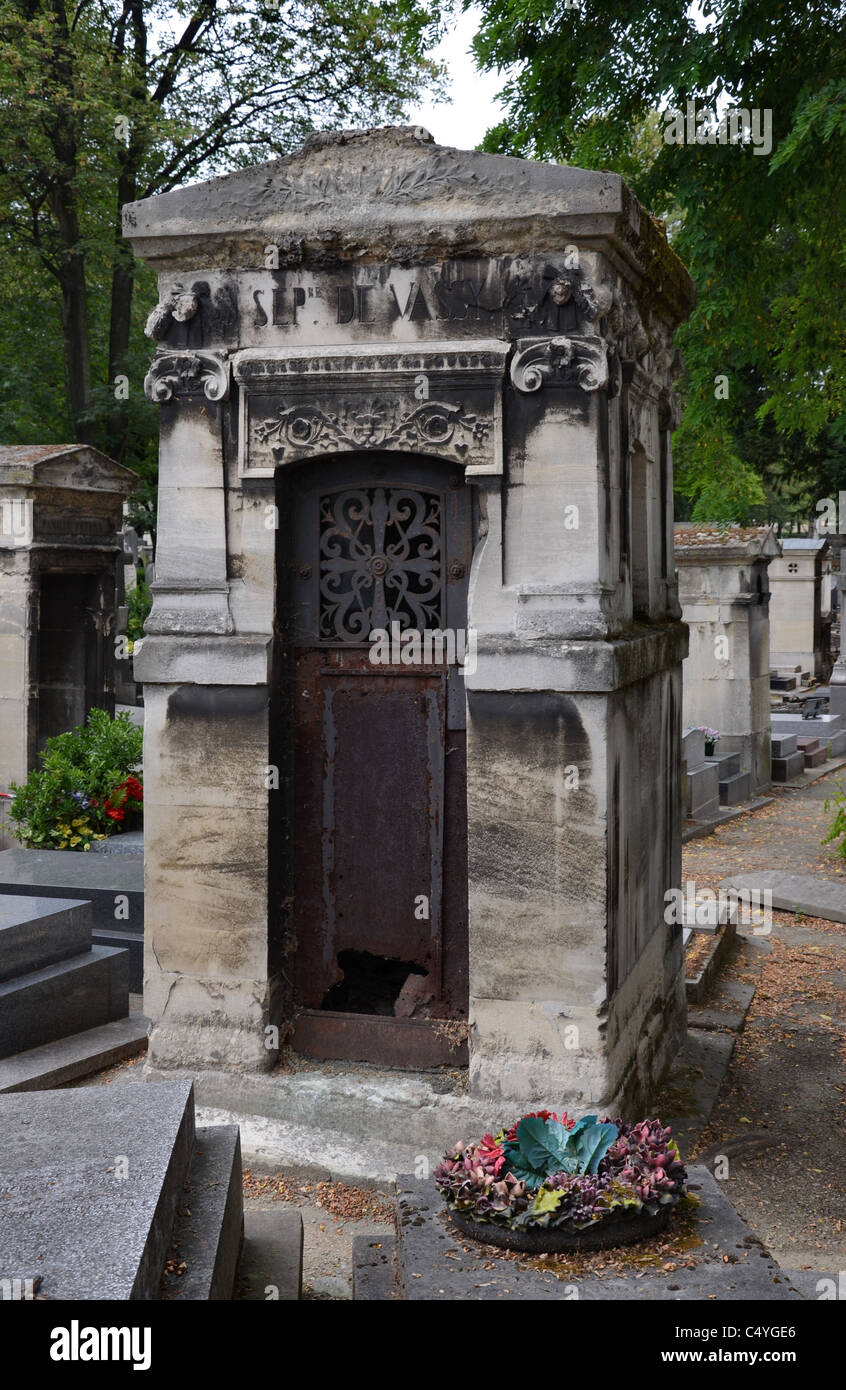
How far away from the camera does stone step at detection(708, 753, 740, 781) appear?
15.6 metres

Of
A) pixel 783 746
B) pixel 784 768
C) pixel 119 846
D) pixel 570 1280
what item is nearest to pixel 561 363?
pixel 570 1280

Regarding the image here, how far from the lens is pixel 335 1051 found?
5.76 m

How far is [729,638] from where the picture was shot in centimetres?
1659

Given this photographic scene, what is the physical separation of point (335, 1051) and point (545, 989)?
1091mm

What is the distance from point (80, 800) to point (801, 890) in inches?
244

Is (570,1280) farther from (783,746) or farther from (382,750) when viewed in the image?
(783,746)

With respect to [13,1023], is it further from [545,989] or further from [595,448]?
[595,448]

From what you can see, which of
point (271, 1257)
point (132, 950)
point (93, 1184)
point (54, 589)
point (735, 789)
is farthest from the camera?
point (735, 789)

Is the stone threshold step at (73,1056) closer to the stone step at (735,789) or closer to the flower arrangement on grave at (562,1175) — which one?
the flower arrangement on grave at (562,1175)

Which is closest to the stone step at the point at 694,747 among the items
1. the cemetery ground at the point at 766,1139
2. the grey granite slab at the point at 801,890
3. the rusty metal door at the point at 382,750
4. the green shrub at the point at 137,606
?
the grey granite slab at the point at 801,890

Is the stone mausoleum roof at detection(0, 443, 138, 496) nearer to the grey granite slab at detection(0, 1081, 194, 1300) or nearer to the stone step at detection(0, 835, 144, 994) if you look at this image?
the stone step at detection(0, 835, 144, 994)

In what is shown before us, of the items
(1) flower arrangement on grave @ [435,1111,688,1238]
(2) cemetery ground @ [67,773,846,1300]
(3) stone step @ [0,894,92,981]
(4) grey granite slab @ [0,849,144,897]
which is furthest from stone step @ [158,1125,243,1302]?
(4) grey granite slab @ [0,849,144,897]

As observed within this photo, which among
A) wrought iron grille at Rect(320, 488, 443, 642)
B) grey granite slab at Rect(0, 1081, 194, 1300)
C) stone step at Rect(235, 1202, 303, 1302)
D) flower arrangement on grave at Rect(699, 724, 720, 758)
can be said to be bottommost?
stone step at Rect(235, 1202, 303, 1302)

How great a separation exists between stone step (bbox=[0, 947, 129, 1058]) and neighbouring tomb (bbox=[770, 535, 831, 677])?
21.7 m
